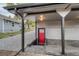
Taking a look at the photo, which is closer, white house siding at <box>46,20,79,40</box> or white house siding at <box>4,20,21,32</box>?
white house siding at <box>4,20,21,32</box>

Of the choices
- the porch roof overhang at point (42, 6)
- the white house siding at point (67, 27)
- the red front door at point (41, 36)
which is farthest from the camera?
the red front door at point (41, 36)

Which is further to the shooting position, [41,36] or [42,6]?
[41,36]

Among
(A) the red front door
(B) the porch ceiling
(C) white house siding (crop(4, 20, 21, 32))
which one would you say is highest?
(B) the porch ceiling

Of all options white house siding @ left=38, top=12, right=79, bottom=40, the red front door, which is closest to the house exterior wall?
white house siding @ left=38, top=12, right=79, bottom=40

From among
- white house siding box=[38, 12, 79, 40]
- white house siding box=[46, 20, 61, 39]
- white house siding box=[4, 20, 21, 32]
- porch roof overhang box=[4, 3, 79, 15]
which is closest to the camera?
white house siding box=[4, 20, 21, 32]

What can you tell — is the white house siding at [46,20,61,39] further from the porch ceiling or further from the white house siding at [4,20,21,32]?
the white house siding at [4,20,21,32]

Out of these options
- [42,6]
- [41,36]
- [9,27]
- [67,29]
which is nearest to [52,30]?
[41,36]

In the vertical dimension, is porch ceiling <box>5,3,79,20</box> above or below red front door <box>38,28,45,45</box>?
above

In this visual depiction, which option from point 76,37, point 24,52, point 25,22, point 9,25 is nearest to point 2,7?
point 9,25

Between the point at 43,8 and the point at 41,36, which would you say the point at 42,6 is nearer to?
the point at 43,8

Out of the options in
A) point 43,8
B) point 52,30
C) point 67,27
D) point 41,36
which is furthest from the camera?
point 41,36

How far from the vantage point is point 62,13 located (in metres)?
5.71

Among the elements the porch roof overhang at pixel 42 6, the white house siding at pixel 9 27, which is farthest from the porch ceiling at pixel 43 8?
the white house siding at pixel 9 27

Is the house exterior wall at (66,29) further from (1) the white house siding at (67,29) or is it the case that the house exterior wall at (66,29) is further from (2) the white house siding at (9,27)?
(2) the white house siding at (9,27)
